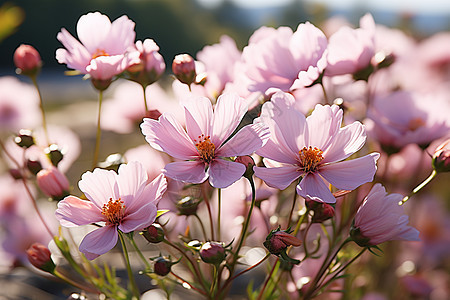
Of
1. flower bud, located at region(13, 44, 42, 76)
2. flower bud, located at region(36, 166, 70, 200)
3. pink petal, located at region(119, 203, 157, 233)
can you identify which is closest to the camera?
pink petal, located at region(119, 203, 157, 233)

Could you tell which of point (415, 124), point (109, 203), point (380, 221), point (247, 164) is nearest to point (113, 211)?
point (109, 203)

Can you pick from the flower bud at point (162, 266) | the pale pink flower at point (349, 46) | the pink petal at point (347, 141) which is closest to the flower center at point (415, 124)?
the pale pink flower at point (349, 46)

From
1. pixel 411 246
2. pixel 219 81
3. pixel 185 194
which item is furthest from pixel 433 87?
pixel 185 194

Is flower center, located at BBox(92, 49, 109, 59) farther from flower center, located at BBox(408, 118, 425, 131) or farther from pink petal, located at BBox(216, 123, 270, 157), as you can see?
Result: flower center, located at BBox(408, 118, 425, 131)

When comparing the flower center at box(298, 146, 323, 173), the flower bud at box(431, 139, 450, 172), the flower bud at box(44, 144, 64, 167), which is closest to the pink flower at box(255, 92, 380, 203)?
the flower center at box(298, 146, 323, 173)

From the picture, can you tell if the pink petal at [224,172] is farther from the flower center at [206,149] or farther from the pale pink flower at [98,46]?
the pale pink flower at [98,46]

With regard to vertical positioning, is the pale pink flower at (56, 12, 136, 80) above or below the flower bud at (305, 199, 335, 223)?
above
